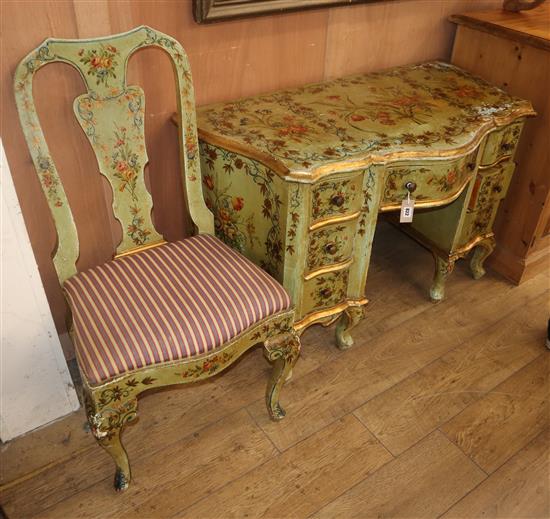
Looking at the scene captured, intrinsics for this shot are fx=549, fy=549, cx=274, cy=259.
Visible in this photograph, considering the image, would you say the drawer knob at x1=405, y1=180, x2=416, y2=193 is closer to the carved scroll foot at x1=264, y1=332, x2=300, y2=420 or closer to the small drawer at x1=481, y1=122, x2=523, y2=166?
the small drawer at x1=481, y1=122, x2=523, y2=166

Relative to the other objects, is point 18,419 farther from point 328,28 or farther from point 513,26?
point 513,26

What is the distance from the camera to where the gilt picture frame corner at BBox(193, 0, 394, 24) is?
5.82 feet

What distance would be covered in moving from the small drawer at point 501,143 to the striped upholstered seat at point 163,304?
104cm

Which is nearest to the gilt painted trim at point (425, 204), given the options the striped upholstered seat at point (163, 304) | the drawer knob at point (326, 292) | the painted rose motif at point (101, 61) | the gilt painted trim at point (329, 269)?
the gilt painted trim at point (329, 269)

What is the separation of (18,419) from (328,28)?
1.82 meters

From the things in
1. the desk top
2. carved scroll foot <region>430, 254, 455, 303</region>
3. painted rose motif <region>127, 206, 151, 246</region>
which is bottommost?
carved scroll foot <region>430, 254, 455, 303</region>

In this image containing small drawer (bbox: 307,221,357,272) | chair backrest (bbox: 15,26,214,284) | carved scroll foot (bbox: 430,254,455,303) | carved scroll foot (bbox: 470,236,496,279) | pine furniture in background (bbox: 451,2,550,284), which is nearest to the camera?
chair backrest (bbox: 15,26,214,284)

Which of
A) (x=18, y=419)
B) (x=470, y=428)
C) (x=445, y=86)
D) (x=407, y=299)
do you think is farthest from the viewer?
(x=407, y=299)

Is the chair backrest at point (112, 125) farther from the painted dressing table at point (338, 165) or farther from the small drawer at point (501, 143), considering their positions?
the small drawer at point (501, 143)

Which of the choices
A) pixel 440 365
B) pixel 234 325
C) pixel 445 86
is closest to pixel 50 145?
pixel 234 325

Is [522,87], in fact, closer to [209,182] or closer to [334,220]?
[334,220]

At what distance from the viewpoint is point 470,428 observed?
201 centimetres

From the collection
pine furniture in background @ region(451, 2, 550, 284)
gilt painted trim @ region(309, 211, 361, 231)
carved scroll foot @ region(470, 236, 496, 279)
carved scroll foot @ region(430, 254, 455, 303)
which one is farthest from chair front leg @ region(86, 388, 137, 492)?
pine furniture in background @ region(451, 2, 550, 284)

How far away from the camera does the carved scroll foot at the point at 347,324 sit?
2133 mm
